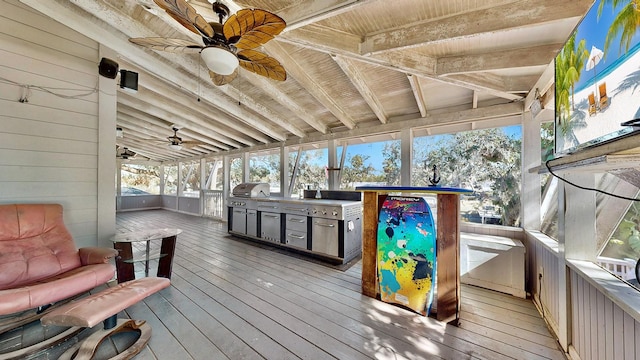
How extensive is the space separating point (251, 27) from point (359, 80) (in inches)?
61.5

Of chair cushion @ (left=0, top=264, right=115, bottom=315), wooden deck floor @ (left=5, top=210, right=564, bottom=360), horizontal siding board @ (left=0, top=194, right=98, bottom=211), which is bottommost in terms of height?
wooden deck floor @ (left=5, top=210, right=564, bottom=360)

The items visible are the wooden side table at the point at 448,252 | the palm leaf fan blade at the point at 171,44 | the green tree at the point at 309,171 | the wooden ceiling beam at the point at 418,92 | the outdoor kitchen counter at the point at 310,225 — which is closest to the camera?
the palm leaf fan blade at the point at 171,44

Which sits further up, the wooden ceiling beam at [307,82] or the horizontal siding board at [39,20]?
the horizontal siding board at [39,20]

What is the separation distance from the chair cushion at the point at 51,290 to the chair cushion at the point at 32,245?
11 cm

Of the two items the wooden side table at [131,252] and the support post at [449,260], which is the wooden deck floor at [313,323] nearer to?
the support post at [449,260]

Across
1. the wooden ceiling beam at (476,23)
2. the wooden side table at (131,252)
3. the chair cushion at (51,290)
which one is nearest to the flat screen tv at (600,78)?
the wooden ceiling beam at (476,23)

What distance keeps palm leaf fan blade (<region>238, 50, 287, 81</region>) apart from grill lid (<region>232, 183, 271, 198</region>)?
3.15 meters

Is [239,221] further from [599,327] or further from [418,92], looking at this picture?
[599,327]

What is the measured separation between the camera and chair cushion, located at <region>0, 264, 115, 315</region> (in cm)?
142

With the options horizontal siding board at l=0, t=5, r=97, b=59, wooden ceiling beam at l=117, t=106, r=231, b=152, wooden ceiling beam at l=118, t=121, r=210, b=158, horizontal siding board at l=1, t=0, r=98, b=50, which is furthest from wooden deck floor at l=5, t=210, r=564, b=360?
wooden ceiling beam at l=118, t=121, r=210, b=158

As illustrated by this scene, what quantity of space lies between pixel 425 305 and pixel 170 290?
2.83 m

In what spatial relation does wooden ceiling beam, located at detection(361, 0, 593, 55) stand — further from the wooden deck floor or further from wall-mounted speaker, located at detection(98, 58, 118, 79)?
wall-mounted speaker, located at detection(98, 58, 118, 79)

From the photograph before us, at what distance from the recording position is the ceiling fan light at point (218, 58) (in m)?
1.66

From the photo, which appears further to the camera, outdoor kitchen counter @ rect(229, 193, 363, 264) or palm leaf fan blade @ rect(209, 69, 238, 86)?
outdoor kitchen counter @ rect(229, 193, 363, 264)
